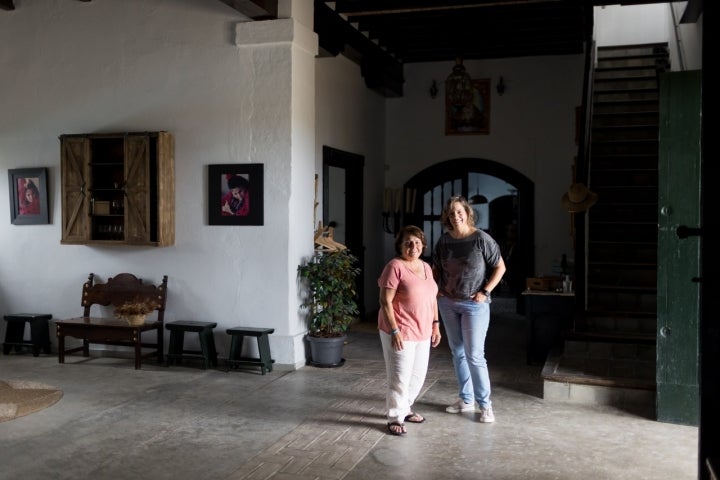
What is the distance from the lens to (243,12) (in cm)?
727

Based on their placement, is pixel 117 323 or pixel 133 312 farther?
pixel 117 323

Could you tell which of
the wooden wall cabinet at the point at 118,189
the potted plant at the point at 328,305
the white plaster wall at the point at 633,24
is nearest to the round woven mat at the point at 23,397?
the wooden wall cabinet at the point at 118,189

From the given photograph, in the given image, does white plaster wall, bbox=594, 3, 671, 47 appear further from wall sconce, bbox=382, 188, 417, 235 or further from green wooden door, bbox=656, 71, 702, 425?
green wooden door, bbox=656, 71, 702, 425

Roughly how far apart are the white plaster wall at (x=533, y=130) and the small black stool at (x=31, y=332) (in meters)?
6.19

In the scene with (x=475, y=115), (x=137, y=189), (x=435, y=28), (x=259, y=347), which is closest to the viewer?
(x=259, y=347)

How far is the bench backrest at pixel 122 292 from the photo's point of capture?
7.88 meters

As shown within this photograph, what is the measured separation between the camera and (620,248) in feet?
27.6

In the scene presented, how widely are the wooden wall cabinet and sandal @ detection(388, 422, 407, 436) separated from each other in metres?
3.61

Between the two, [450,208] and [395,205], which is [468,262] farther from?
[395,205]

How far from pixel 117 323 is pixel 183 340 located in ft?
2.30

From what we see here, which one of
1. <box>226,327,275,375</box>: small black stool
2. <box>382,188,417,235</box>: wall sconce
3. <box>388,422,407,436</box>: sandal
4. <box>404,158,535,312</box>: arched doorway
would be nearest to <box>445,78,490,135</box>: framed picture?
<box>404,158,535,312</box>: arched doorway

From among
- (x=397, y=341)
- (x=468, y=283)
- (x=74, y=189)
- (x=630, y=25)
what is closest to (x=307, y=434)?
(x=397, y=341)

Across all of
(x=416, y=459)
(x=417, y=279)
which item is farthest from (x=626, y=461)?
(x=417, y=279)

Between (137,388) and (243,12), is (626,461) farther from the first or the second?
(243,12)
